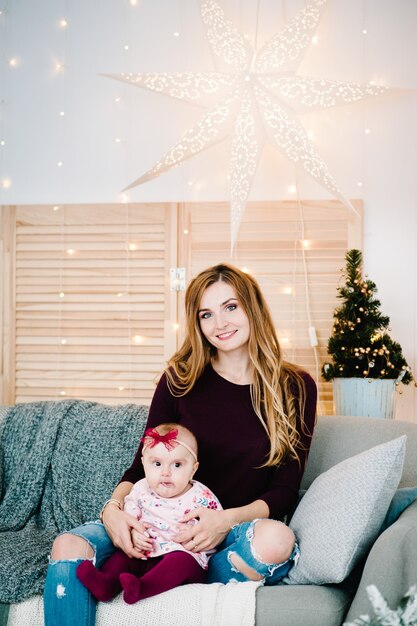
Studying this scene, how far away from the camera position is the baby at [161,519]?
1.73 meters

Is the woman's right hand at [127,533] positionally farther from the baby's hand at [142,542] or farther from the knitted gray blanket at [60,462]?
the knitted gray blanket at [60,462]

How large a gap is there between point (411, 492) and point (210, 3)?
93.9 inches

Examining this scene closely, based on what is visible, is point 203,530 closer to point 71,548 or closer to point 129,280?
point 71,548

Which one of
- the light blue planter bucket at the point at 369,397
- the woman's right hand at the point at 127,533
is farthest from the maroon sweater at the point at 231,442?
the light blue planter bucket at the point at 369,397

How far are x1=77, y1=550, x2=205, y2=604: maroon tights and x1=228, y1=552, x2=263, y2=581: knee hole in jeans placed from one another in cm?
9

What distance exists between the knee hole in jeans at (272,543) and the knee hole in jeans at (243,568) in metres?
0.04

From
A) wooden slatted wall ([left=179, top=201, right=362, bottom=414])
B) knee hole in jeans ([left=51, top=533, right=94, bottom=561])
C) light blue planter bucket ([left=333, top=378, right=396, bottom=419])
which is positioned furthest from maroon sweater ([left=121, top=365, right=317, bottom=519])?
wooden slatted wall ([left=179, top=201, right=362, bottom=414])

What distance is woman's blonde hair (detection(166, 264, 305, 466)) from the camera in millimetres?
2096

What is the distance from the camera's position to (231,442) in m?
2.09

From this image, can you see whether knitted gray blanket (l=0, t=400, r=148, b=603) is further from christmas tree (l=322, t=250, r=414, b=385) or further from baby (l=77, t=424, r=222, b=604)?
christmas tree (l=322, t=250, r=414, b=385)

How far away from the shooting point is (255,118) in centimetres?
338

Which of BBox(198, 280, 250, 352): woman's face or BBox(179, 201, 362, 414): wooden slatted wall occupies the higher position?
BBox(179, 201, 362, 414): wooden slatted wall

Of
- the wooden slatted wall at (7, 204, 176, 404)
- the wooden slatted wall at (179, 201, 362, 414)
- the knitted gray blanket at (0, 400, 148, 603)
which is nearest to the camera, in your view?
the knitted gray blanket at (0, 400, 148, 603)

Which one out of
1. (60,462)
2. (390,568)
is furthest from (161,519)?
(60,462)
